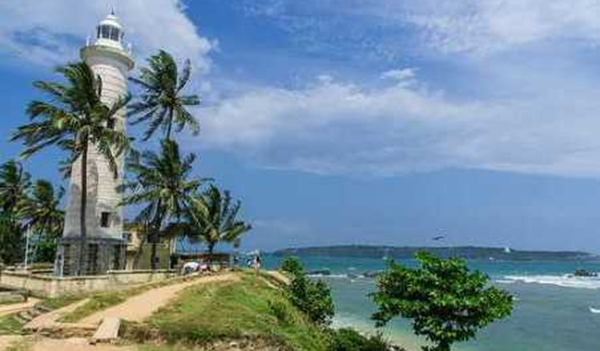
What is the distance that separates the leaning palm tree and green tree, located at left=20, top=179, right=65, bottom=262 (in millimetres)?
1555

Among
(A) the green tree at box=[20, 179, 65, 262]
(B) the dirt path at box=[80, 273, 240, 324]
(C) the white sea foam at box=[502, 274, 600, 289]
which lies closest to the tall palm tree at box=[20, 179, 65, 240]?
(A) the green tree at box=[20, 179, 65, 262]

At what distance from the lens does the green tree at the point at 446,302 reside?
1447 cm

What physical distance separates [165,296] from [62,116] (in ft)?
28.5

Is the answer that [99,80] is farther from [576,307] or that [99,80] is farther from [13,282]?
[576,307]

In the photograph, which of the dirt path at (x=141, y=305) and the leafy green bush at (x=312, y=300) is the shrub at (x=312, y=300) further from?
the dirt path at (x=141, y=305)

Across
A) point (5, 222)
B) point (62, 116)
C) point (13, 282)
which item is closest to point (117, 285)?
point (13, 282)

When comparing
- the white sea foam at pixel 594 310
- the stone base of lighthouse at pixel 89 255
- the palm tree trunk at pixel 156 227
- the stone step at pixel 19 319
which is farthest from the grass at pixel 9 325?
the white sea foam at pixel 594 310

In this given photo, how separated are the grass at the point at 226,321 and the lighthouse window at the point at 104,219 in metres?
6.42

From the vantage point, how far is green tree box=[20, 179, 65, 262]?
130ft

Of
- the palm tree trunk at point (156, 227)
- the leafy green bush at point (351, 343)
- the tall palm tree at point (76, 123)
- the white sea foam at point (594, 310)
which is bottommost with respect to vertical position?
the white sea foam at point (594, 310)

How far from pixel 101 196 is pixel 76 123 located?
3.68 m

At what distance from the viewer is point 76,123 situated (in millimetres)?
24719

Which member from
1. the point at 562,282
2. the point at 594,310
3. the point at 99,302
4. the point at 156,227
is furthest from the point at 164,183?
the point at 562,282

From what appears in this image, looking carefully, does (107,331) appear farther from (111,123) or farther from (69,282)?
(111,123)
